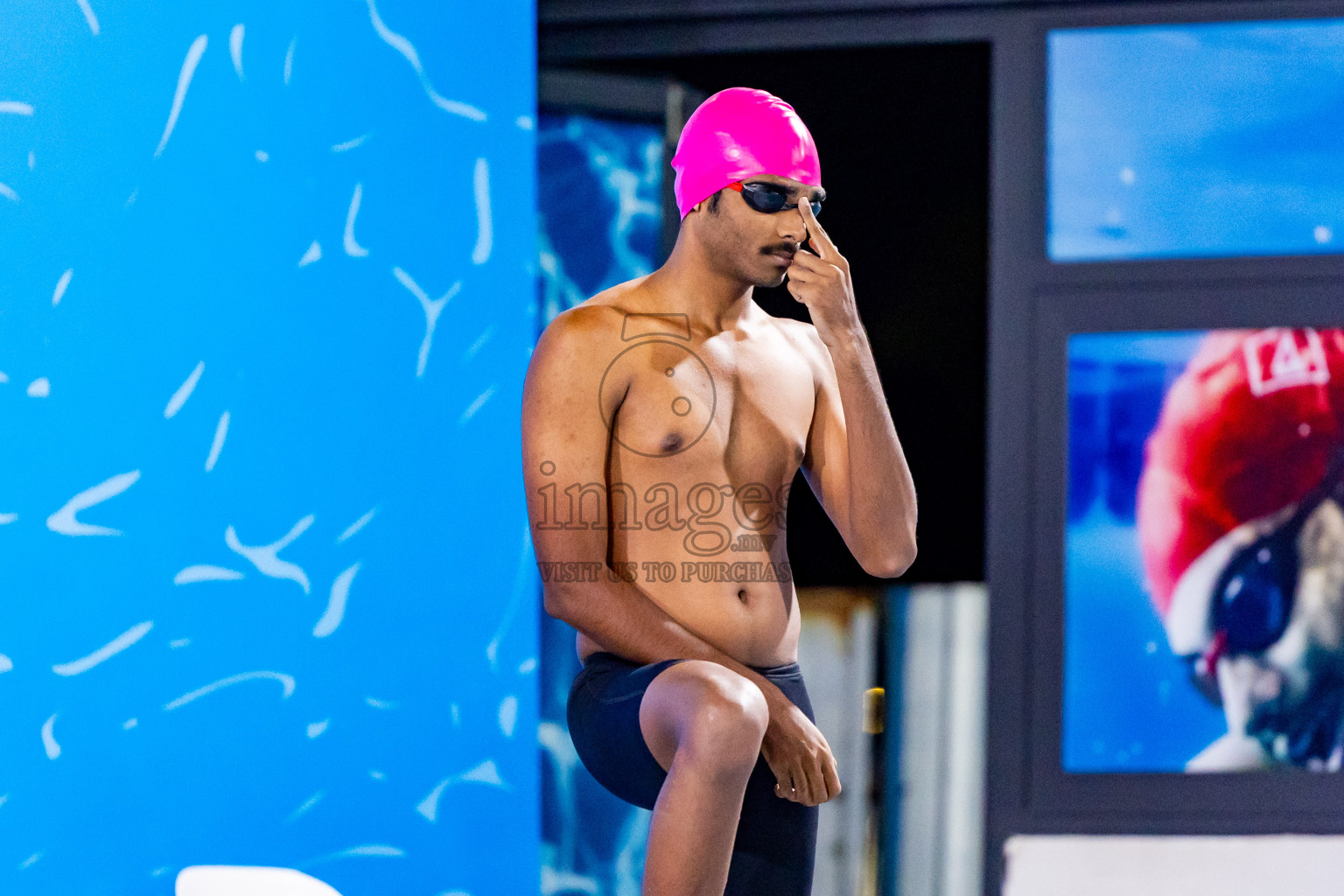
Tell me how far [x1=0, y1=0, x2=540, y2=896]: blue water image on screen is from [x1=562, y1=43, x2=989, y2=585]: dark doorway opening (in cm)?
118

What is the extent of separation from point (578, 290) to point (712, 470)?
1.21 m

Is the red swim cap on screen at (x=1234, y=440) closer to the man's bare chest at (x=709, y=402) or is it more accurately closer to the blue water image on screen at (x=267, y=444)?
the man's bare chest at (x=709, y=402)

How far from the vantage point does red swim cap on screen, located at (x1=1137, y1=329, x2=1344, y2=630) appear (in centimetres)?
277

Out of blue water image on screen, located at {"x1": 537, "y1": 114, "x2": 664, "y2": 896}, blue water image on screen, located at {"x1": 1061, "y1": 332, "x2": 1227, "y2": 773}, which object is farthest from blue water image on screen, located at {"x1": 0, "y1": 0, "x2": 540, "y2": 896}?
blue water image on screen, located at {"x1": 1061, "y1": 332, "x2": 1227, "y2": 773}

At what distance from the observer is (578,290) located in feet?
9.48

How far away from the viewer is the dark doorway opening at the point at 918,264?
3424mm

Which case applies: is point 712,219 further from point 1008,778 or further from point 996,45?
point 1008,778

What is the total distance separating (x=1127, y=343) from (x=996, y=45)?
79cm

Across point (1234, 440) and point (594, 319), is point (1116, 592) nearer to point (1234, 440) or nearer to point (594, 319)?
point (1234, 440)

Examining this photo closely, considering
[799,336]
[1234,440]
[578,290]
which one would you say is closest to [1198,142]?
[1234,440]

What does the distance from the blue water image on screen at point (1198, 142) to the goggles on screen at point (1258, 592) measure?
62 cm

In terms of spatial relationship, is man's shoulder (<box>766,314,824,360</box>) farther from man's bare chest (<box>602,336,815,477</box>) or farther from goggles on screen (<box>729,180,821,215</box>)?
goggles on screen (<box>729,180,821,215</box>)

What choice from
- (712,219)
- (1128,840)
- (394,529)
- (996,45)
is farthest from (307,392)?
(1128,840)

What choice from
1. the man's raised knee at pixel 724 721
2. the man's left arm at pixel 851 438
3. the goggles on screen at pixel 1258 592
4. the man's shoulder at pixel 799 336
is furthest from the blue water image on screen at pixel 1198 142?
the man's raised knee at pixel 724 721
